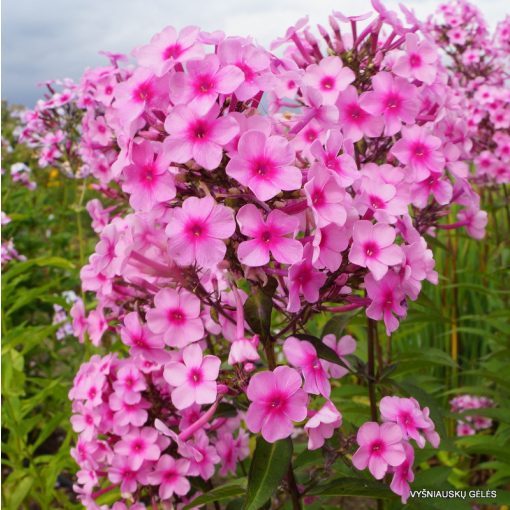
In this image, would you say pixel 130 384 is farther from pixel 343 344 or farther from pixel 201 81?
pixel 201 81

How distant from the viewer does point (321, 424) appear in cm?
123

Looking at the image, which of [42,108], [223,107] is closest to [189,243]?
[223,107]

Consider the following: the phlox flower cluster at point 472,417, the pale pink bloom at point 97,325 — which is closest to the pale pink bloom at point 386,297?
the pale pink bloom at point 97,325

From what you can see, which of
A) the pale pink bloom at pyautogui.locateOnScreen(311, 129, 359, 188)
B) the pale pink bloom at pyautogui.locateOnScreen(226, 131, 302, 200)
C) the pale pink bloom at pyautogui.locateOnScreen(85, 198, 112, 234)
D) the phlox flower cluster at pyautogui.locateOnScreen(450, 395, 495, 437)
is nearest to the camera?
the pale pink bloom at pyautogui.locateOnScreen(226, 131, 302, 200)

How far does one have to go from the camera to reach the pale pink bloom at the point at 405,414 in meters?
1.35

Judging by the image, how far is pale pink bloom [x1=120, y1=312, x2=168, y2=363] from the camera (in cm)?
136

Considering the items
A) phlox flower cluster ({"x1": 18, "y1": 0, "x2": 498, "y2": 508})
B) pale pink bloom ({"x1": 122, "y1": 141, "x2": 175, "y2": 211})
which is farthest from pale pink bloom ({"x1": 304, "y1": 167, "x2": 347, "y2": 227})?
pale pink bloom ({"x1": 122, "y1": 141, "x2": 175, "y2": 211})

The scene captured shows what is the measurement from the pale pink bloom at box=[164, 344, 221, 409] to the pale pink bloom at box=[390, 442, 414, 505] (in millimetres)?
415

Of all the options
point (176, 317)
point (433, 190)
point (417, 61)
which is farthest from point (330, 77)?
point (176, 317)

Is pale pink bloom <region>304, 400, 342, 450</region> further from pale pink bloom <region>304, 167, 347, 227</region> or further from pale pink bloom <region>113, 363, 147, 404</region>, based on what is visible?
pale pink bloom <region>113, 363, 147, 404</region>

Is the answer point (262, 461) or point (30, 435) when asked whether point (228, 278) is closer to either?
point (262, 461)

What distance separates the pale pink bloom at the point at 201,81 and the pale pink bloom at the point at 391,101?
46 centimetres

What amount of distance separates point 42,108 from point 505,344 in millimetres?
2144

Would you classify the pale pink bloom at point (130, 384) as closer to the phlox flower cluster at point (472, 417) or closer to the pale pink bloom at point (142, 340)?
the pale pink bloom at point (142, 340)
